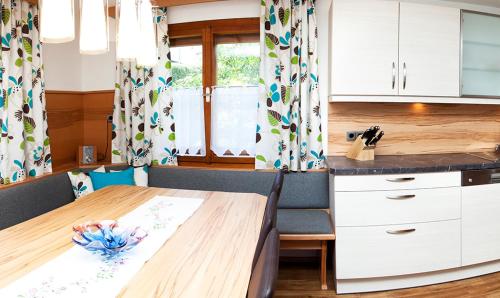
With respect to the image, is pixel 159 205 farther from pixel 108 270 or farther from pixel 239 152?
pixel 239 152

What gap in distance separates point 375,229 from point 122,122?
2.35 m

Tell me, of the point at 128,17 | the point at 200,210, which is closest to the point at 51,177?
the point at 200,210

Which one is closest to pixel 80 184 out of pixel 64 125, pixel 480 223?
pixel 64 125

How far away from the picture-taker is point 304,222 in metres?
2.25

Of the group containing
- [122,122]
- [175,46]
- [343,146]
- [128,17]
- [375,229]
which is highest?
[175,46]

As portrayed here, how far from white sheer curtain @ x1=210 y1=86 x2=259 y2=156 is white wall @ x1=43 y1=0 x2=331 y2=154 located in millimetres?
636

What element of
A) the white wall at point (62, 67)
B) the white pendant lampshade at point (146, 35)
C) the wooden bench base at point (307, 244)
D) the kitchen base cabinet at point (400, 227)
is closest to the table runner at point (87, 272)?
the white pendant lampshade at point (146, 35)

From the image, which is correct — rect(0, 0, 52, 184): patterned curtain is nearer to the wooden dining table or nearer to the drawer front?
the wooden dining table

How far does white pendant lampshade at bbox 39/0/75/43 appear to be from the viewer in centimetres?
101

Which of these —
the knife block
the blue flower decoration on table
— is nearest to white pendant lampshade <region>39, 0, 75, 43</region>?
the blue flower decoration on table

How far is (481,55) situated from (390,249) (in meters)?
1.86

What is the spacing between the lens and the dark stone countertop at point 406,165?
2.12 m

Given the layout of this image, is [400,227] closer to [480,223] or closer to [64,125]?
[480,223]

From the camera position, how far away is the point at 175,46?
2.89 m
